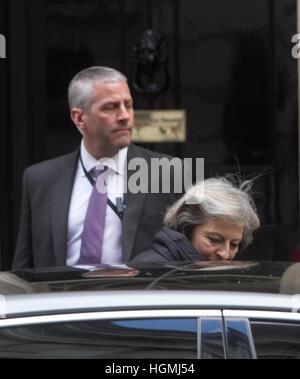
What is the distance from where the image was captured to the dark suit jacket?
435 cm

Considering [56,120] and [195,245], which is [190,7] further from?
[195,245]

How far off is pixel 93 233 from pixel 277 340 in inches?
74.5

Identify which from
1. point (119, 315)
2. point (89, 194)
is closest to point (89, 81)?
point (89, 194)

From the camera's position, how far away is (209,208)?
3797 mm

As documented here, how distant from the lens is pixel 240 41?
624 cm

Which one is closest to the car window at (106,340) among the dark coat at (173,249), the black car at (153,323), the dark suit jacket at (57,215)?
the black car at (153,323)

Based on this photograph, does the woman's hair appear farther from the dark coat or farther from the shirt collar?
the shirt collar

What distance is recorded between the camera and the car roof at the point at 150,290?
2625mm

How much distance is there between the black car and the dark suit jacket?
1573 millimetres

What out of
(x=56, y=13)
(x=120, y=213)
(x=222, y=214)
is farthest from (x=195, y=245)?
(x=56, y=13)

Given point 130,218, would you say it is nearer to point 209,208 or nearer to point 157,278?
point 209,208

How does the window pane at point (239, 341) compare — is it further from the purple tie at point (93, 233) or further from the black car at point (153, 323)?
the purple tie at point (93, 233)

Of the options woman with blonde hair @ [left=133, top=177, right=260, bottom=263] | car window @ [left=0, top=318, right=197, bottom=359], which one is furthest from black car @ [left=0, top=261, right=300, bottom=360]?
woman with blonde hair @ [left=133, top=177, right=260, bottom=263]

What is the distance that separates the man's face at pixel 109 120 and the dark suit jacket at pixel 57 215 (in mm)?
139
